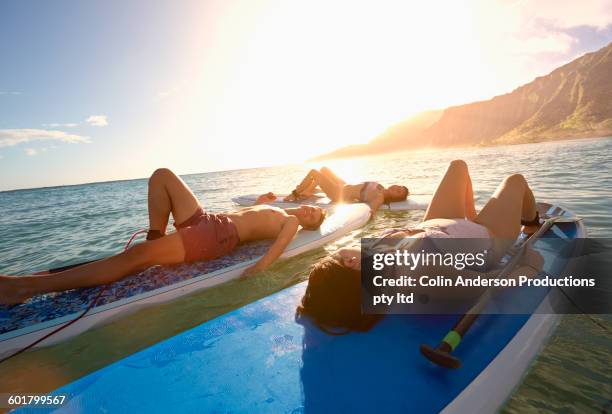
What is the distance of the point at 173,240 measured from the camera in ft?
11.8

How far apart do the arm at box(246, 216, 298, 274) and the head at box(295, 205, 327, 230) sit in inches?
A: 31.7

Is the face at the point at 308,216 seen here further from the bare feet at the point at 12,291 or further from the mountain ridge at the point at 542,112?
the mountain ridge at the point at 542,112

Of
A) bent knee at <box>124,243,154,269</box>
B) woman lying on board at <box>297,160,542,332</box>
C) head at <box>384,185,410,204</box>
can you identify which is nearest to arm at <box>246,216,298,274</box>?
bent knee at <box>124,243,154,269</box>

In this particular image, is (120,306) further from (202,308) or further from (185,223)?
(185,223)

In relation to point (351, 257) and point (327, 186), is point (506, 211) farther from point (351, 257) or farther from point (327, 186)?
point (327, 186)

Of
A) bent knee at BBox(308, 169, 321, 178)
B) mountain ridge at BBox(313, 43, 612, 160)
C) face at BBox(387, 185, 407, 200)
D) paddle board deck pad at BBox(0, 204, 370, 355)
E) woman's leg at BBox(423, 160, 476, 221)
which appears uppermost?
mountain ridge at BBox(313, 43, 612, 160)

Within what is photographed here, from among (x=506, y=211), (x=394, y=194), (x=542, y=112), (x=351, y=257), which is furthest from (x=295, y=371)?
(x=542, y=112)

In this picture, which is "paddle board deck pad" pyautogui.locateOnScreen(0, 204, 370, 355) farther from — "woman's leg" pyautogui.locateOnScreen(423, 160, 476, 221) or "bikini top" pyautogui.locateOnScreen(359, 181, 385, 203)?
"bikini top" pyautogui.locateOnScreen(359, 181, 385, 203)

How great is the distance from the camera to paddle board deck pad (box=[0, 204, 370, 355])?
2.76 m

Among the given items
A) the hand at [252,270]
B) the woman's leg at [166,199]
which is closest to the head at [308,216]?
the hand at [252,270]

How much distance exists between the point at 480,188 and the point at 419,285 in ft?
28.6

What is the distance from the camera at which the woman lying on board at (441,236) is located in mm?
2059

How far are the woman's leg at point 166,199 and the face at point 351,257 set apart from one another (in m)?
2.45

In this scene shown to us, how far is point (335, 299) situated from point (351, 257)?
35 cm
